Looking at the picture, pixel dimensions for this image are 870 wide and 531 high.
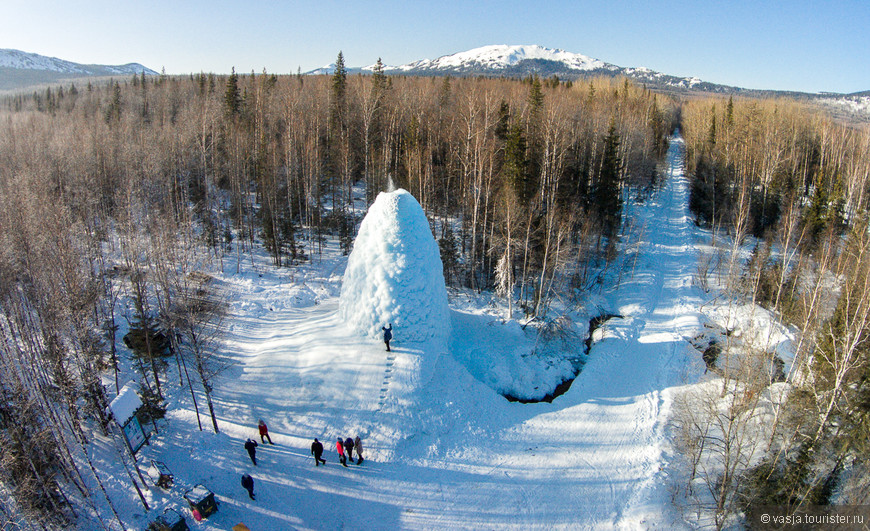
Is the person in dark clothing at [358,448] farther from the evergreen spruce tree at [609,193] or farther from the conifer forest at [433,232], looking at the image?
the evergreen spruce tree at [609,193]

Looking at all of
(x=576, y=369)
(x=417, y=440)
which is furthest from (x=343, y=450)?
(x=576, y=369)

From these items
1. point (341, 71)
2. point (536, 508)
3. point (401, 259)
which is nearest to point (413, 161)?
point (401, 259)

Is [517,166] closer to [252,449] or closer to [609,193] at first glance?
[609,193]

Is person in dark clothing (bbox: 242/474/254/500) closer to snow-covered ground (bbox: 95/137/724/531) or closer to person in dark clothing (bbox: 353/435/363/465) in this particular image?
snow-covered ground (bbox: 95/137/724/531)

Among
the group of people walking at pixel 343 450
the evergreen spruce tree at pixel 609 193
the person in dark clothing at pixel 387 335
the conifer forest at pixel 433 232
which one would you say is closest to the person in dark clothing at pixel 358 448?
the group of people walking at pixel 343 450

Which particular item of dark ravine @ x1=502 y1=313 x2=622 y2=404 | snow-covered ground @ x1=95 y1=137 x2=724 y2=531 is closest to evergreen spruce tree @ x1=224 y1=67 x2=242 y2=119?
snow-covered ground @ x1=95 y1=137 x2=724 y2=531

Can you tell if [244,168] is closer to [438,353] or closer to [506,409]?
[438,353]
